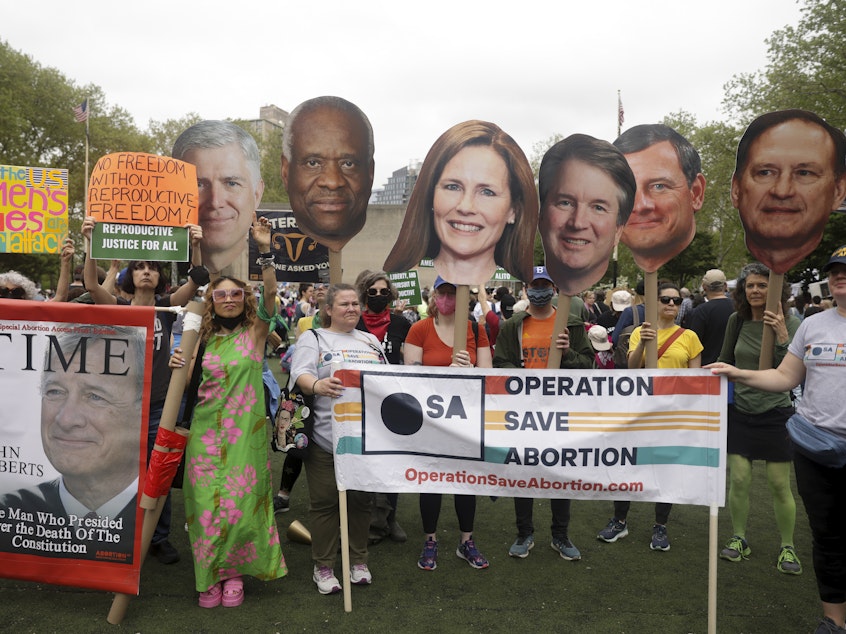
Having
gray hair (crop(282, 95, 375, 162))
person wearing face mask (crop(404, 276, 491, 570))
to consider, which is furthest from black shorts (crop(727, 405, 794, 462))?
gray hair (crop(282, 95, 375, 162))

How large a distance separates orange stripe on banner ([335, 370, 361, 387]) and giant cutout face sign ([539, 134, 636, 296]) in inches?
63.1

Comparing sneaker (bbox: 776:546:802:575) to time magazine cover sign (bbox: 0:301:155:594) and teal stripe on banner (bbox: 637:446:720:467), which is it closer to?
teal stripe on banner (bbox: 637:446:720:467)

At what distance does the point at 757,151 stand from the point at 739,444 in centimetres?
205

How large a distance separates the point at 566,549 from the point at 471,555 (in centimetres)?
71

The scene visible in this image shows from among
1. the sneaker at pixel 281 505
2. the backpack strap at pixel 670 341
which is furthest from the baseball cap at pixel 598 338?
the sneaker at pixel 281 505

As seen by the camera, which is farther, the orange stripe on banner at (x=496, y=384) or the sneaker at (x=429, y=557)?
the sneaker at (x=429, y=557)

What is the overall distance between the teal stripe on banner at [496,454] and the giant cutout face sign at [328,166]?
207 cm

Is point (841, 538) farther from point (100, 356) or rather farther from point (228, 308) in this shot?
point (100, 356)

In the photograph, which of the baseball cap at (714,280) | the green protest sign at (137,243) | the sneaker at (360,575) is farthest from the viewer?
the baseball cap at (714,280)

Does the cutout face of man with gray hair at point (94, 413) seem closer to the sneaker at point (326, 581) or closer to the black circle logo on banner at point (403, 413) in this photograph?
the sneaker at point (326, 581)

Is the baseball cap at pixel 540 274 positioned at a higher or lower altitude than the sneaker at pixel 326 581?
higher

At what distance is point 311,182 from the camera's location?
487 cm

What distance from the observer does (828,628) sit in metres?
3.30

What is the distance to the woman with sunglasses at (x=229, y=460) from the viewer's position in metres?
3.67
